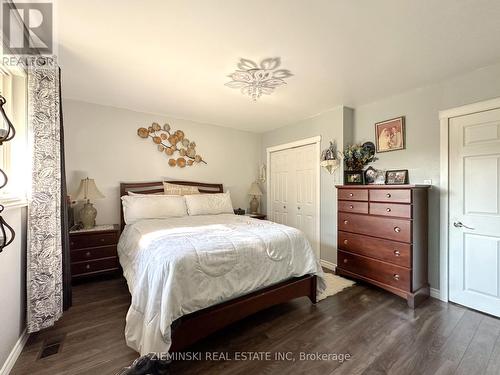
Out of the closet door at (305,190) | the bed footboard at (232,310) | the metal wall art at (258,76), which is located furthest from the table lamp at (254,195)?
the bed footboard at (232,310)

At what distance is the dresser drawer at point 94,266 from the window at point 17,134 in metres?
1.40

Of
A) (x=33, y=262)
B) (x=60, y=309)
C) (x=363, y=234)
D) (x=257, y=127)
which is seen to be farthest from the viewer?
(x=257, y=127)

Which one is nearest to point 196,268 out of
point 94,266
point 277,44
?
point 277,44

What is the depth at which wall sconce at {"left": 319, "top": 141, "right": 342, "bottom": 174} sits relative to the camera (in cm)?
339

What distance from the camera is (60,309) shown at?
6.54 ft

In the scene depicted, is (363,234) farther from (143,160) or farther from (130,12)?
(143,160)

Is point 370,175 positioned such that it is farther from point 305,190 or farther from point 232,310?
point 232,310

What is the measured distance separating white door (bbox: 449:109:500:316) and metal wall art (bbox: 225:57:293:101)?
6.56ft

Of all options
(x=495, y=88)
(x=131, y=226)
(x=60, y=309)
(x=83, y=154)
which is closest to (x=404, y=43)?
(x=495, y=88)

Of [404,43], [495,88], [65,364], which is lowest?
[65,364]

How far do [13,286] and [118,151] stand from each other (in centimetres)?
227

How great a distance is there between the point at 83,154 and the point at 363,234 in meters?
3.99

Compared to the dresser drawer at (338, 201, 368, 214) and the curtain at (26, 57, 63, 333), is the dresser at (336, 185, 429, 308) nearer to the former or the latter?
the dresser drawer at (338, 201, 368, 214)

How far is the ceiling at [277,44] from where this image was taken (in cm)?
153
